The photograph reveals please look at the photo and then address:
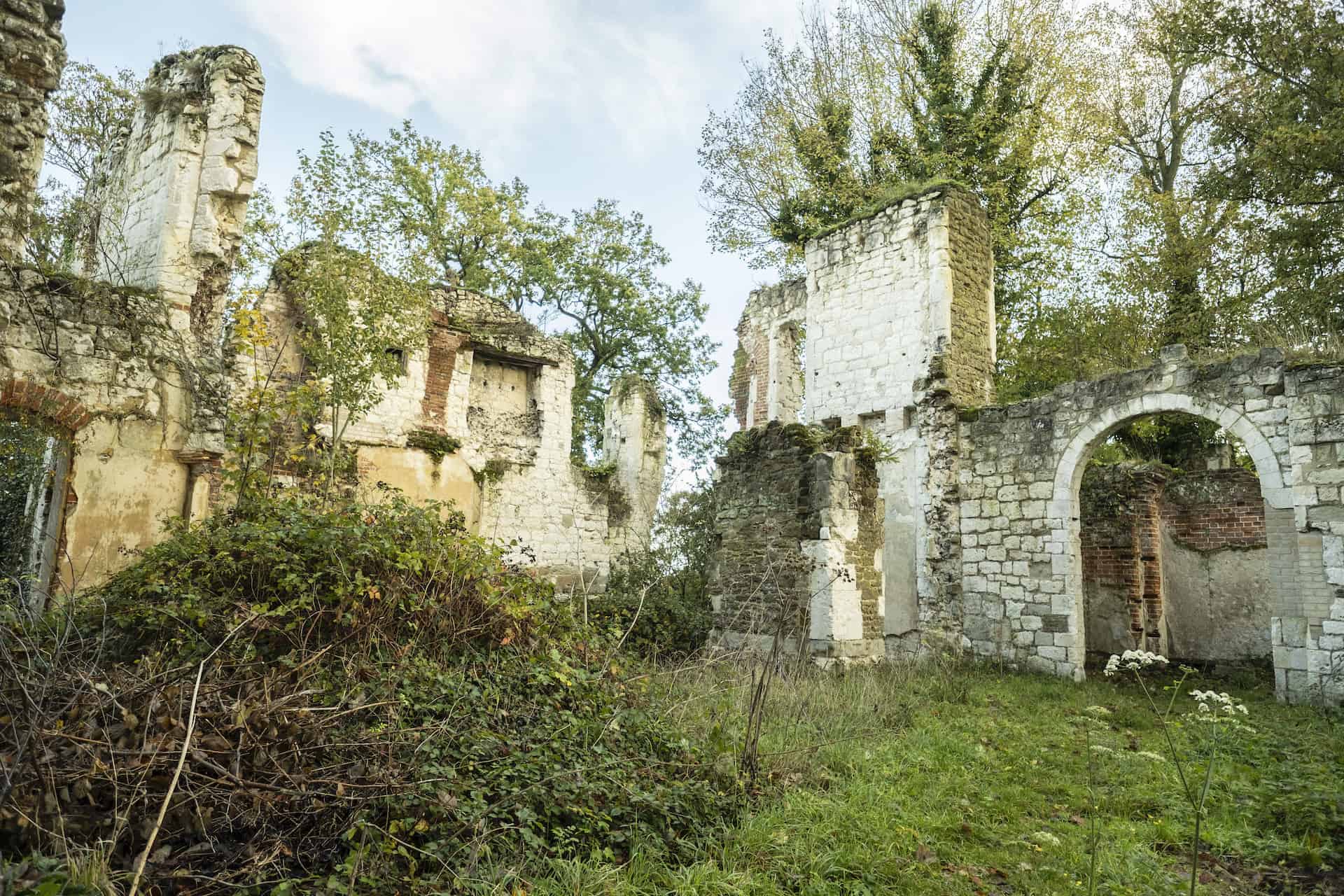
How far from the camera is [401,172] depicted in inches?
849

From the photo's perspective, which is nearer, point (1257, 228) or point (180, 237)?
point (180, 237)

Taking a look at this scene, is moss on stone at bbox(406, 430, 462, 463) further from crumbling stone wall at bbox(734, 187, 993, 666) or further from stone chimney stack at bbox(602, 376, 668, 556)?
crumbling stone wall at bbox(734, 187, 993, 666)

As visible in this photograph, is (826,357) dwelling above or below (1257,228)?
below

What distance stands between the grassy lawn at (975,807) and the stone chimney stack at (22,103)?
262 inches

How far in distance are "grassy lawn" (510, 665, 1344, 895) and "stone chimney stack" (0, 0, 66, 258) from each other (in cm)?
666

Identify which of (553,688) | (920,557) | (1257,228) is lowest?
(553,688)

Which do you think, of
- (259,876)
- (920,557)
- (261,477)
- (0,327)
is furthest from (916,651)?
(0,327)

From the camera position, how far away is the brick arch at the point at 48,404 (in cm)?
648

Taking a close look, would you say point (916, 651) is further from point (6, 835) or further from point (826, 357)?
point (6, 835)

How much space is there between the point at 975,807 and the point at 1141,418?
7.83m

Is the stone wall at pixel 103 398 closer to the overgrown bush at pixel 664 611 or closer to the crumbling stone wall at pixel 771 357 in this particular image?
the overgrown bush at pixel 664 611

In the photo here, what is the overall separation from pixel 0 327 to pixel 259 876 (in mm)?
5868

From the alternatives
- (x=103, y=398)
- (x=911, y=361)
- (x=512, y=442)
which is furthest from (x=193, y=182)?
(x=911, y=361)

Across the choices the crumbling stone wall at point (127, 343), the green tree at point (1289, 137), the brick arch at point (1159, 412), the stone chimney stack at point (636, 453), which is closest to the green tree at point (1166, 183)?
the green tree at point (1289, 137)
